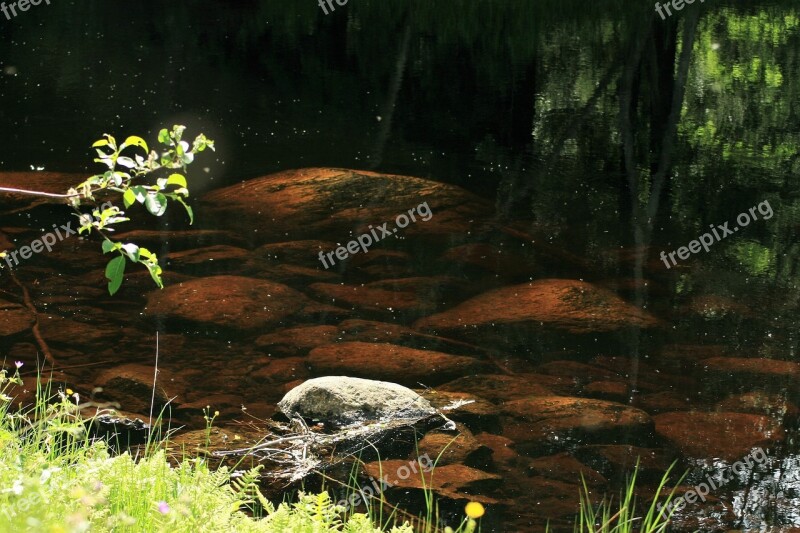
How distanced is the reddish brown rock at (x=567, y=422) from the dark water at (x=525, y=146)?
0.30 feet

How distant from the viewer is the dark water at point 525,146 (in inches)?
215

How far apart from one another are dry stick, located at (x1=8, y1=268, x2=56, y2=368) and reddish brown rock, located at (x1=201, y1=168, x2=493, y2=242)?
79.0 inches

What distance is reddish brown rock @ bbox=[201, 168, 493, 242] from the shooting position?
815cm

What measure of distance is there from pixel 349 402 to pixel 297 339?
3.56 feet

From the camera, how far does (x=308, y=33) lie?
1941 centimetres

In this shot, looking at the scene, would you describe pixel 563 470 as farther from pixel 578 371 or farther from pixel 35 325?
pixel 35 325

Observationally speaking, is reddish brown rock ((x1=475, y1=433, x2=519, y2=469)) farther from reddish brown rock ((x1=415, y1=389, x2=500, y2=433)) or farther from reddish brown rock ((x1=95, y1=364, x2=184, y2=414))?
reddish brown rock ((x1=95, y1=364, x2=184, y2=414))

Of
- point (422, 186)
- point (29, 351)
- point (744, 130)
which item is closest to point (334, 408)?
point (29, 351)

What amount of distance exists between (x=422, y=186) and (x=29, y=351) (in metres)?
4.86

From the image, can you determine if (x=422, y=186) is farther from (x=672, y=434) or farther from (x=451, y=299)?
(x=672, y=434)

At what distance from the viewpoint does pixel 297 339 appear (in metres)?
5.90

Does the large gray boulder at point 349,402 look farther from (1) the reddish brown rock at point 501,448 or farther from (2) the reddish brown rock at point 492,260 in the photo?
(2) the reddish brown rock at point 492,260

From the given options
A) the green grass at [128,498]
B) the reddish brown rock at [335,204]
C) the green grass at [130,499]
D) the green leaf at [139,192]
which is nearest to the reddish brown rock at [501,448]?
the green grass at [130,499]

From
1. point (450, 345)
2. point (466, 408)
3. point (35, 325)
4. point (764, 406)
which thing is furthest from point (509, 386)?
point (35, 325)
